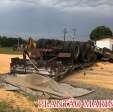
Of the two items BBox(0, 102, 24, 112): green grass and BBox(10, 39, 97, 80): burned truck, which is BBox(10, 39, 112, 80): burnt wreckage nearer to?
BBox(10, 39, 97, 80): burned truck

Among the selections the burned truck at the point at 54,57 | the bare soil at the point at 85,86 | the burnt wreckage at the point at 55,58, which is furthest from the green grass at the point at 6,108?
the burned truck at the point at 54,57

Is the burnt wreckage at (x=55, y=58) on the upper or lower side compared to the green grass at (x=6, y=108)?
upper

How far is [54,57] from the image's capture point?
23031mm

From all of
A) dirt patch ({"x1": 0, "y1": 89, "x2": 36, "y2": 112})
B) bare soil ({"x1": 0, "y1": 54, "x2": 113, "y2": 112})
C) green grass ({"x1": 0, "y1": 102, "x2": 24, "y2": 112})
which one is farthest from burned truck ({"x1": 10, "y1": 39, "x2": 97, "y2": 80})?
green grass ({"x1": 0, "y1": 102, "x2": 24, "y2": 112})

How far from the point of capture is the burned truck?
64.2ft

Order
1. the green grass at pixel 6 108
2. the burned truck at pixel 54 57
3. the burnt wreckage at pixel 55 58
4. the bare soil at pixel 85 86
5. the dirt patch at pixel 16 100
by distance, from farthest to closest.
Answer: the burned truck at pixel 54 57, the burnt wreckage at pixel 55 58, the bare soil at pixel 85 86, the dirt patch at pixel 16 100, the green grass at pixel 6 108

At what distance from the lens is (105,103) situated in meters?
13.9

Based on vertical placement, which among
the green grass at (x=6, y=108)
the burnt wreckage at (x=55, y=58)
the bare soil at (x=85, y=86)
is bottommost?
the bare soil at (x=85, y=86)

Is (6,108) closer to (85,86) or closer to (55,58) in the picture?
(85,86)

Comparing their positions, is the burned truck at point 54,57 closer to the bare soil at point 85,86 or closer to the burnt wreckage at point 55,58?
the burnt wreckage at point 55,58

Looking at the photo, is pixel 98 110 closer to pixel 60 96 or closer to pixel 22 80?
pixel 60 96

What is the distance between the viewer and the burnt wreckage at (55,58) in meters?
19.1

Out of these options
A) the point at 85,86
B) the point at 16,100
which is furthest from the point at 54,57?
the point at 16,100

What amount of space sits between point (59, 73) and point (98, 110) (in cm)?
655
